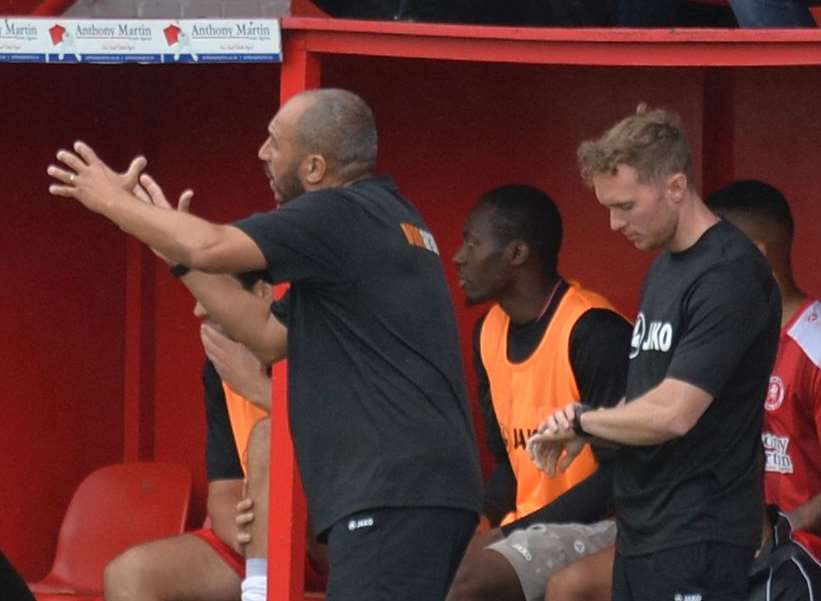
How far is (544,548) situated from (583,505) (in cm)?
27

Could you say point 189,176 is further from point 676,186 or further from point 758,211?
point 676,186

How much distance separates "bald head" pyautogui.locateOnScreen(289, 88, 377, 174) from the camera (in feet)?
16.5

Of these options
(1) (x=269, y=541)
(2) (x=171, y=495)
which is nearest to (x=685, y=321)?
(1) (x=269, y=541)

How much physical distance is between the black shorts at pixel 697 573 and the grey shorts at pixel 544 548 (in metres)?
0.89

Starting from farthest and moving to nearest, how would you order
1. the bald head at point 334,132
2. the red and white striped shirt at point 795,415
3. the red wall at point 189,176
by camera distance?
the red wall at point 189,176, the red and white striped shirt at point 795,415, the bald head at point 334,132

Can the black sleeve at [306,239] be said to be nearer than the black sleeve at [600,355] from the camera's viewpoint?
Yes

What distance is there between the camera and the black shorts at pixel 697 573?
16.3 feet

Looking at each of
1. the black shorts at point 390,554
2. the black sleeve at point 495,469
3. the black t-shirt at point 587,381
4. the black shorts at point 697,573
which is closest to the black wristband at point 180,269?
the black shorts at point 390,554

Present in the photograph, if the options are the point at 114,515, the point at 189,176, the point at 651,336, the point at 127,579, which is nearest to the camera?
the point at 651,336

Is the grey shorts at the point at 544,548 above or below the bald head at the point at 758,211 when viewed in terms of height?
below

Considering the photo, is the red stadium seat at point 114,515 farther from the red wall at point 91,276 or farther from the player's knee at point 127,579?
the player's knee at point 127,579

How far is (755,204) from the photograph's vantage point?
20.3 ft

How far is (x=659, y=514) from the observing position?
16.5ft

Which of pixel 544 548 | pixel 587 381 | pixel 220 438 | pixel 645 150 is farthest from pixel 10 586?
pixel 220 438
